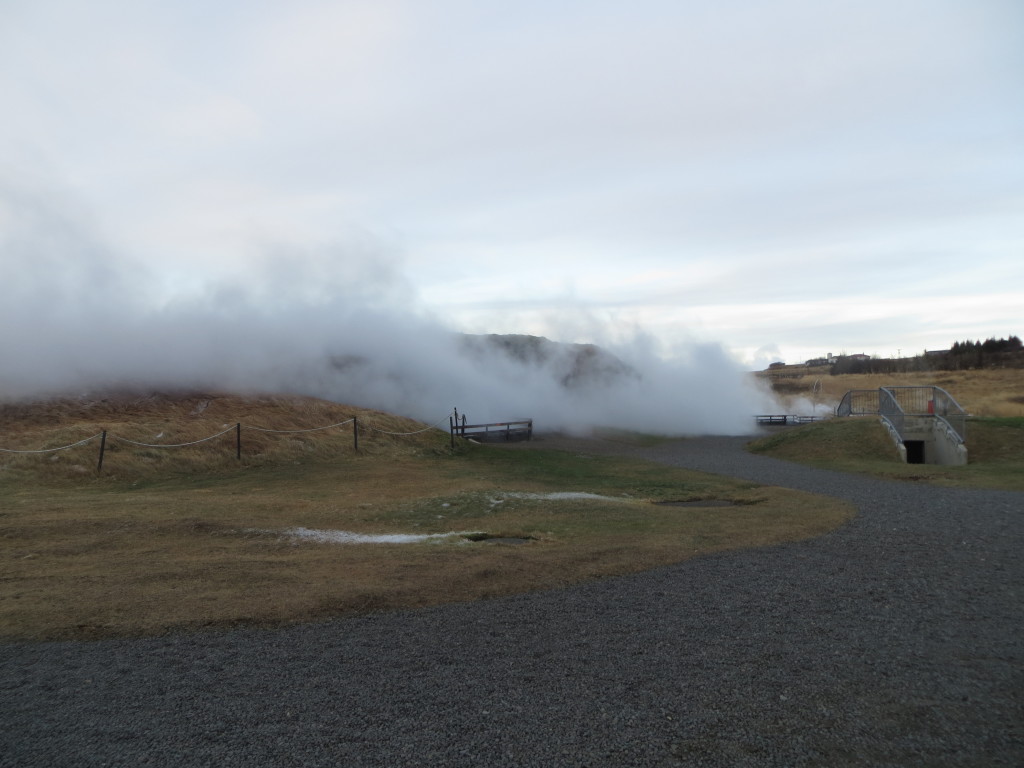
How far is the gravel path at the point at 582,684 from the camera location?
403cm

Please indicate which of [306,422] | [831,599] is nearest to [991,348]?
[306,422]

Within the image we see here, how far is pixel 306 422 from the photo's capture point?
26.8m

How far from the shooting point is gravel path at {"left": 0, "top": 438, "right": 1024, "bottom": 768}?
4027 mm

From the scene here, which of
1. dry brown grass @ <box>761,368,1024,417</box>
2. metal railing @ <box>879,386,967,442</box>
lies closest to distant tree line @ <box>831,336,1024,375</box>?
dry brown grass @ <box>761,368,1024,417</box>

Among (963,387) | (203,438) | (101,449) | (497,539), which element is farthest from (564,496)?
(963,387)

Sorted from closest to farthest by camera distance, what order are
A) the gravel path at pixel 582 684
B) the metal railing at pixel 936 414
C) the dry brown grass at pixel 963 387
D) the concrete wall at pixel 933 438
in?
the gravel path at pixel 582 684, the concrete wall at pixel 933 438, the metal railing at pixel 936 414, the dry brown grass at pixel 963 387

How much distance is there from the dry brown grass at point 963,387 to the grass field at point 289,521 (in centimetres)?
2811

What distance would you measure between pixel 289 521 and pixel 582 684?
8.82 metres

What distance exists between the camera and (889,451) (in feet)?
78.7

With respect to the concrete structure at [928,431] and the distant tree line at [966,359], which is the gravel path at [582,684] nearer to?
the concrete structure at [928,431]

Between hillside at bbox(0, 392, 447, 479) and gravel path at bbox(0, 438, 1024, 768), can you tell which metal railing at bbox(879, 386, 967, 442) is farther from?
gravel path at bbox(0, 438, 1024, 768)

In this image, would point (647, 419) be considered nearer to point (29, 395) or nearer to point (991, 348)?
point (29, 395)

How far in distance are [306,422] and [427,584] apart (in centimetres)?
2036

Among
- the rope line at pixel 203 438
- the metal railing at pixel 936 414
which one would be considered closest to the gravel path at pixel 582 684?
the rope line at pixel 203 438
